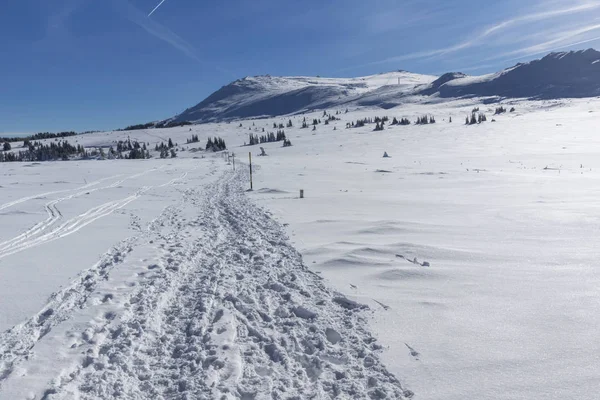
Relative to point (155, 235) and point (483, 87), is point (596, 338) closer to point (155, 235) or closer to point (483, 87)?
point (155, 235)

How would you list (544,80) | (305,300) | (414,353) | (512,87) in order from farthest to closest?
(544,80), (512,87), (305,300), (414,353)

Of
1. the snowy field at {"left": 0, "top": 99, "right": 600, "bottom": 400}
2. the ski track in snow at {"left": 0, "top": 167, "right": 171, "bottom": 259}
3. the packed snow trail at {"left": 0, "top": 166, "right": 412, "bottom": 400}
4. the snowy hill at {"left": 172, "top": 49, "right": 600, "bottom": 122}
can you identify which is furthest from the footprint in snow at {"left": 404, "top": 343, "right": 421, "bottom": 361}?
the snowy hill at {"left": 172, "top": 49, "right": 600, "bottom": 122}

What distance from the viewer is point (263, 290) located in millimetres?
5949

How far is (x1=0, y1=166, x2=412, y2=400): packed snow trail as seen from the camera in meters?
3.70

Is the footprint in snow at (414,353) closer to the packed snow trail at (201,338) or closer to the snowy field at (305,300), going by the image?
the snowy field at (305,300)

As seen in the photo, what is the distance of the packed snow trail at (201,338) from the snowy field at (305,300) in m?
0.02

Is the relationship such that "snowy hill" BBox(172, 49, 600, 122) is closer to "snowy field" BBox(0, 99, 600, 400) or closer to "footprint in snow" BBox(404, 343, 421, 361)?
"snowy field" BBox(0, 99, 600, 400)

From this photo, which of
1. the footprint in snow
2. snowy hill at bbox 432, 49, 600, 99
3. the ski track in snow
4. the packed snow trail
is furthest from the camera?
snowy hill at bbox 432, 49, 600, 99

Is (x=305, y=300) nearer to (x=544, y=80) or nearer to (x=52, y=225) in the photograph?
(x=52, y=225)

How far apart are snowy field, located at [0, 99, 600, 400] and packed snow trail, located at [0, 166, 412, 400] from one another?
2 cm

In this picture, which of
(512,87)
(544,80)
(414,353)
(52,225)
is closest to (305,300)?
(414,353)

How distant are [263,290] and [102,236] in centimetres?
558

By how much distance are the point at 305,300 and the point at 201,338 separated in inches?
63.7

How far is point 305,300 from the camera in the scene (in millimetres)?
5609
